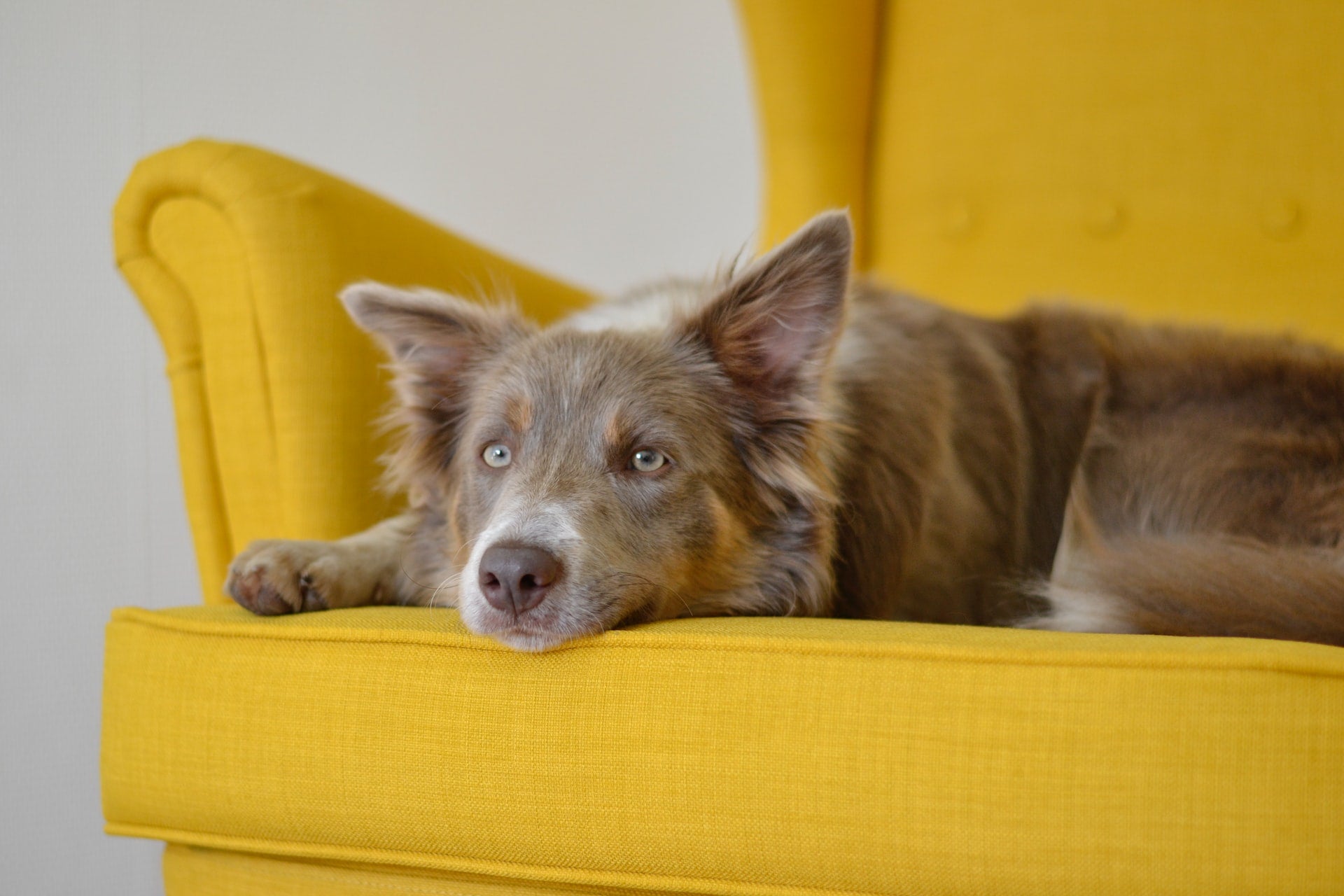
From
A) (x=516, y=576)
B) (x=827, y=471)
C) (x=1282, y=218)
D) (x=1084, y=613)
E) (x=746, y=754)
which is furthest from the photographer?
(x=1282, y=218)

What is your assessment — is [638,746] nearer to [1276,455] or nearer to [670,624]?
[670,624]

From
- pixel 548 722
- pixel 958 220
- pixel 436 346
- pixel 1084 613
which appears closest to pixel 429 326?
pixel 436 346

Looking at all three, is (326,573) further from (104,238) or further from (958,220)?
(958,220)

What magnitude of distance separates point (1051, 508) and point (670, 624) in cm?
140

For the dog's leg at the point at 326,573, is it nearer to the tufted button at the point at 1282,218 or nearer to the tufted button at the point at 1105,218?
the tufted button at the point at 1105,218

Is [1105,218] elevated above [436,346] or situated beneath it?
elevated above

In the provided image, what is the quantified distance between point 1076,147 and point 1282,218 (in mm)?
603

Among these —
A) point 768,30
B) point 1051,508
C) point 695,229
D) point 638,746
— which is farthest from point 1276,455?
point 695,229

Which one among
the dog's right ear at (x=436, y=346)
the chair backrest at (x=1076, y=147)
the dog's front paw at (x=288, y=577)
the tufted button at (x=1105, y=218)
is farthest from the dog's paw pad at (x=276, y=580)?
the tufted button at (x=1105, y=218)

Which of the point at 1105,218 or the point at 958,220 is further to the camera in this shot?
the point at 958,220

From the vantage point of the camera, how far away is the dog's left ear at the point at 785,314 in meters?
1.93

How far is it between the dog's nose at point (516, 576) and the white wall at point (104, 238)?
1.81 m

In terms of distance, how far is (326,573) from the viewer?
6.50 feet

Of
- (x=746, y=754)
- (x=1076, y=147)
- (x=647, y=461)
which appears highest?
(x=1076, y=147)
